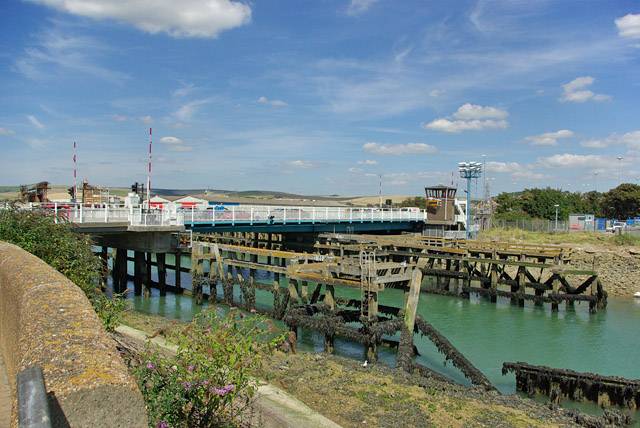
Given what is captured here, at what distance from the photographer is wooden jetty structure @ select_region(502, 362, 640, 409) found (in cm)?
1215

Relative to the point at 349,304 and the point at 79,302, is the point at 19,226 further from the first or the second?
the point at 349,304

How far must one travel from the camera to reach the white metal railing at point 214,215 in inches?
871

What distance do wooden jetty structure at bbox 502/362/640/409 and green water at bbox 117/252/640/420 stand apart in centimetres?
31

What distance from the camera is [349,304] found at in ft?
60.1

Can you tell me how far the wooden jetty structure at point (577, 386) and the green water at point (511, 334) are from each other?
312 millimetres

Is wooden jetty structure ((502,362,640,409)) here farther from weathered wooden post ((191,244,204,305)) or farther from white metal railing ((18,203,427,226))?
weathered wooden post ((191,244,204,305))

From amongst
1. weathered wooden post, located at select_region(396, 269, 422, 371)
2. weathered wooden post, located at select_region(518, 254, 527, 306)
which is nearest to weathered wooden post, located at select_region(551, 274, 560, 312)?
weathered wooden post, located at select_region(518, 254, 527, 306)

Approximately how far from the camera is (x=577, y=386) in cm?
1258

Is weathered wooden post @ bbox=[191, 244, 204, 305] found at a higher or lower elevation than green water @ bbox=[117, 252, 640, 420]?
higher

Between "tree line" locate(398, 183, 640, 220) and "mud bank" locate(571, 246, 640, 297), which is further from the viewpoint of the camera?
"tree line" locate(398, 183, 640, 220)

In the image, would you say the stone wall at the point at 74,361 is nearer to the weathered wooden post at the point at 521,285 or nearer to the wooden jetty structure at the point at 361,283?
the wooden jetty structure at the point at 361,283

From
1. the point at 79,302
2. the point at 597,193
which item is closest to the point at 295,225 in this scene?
Answer: the point at 79,302

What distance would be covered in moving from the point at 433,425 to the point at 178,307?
18127 mm

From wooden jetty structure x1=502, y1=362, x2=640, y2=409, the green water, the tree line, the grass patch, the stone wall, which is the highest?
the tree line
